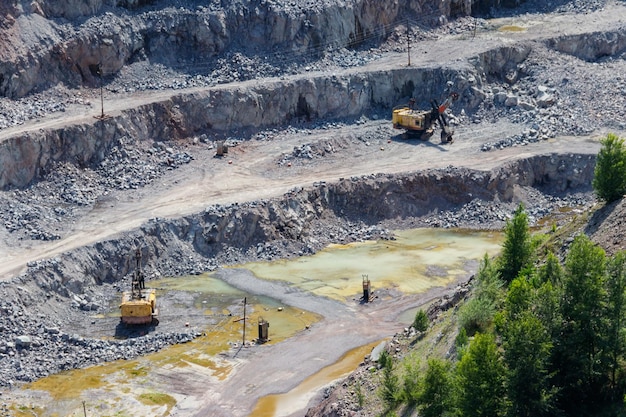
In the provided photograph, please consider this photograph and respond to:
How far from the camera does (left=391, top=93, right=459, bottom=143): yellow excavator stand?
6756cm

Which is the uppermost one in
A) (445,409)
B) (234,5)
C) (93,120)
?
(234,5)

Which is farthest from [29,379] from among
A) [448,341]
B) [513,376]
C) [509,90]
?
[509,90]

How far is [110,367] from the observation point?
153 ft

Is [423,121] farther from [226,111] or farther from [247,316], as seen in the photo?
[247,316]

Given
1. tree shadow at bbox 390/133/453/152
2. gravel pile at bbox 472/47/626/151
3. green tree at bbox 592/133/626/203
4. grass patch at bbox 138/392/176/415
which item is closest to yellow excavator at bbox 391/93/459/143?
tree shadow at bbox 390/133/453/152

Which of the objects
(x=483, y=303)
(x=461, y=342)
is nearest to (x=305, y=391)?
(x=483, y=303)

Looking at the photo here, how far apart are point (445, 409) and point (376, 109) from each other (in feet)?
136

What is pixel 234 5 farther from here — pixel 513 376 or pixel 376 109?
pixel 513 376

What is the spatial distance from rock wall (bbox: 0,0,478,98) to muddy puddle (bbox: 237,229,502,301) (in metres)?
18.6

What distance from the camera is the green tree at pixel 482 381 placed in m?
29.8

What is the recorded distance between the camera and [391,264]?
188ft

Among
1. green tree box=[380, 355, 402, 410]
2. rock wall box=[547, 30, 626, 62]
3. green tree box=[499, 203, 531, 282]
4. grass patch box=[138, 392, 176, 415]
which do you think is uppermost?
rock wall box=[547, 30, 626, 62]

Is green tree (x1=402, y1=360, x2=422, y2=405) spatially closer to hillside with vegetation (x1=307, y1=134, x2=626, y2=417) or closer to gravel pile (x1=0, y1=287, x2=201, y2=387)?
hillside with vegetation (x1=307, y1=134, x2=626, y2=417)

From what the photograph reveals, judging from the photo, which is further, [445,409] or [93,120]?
[93,120]
